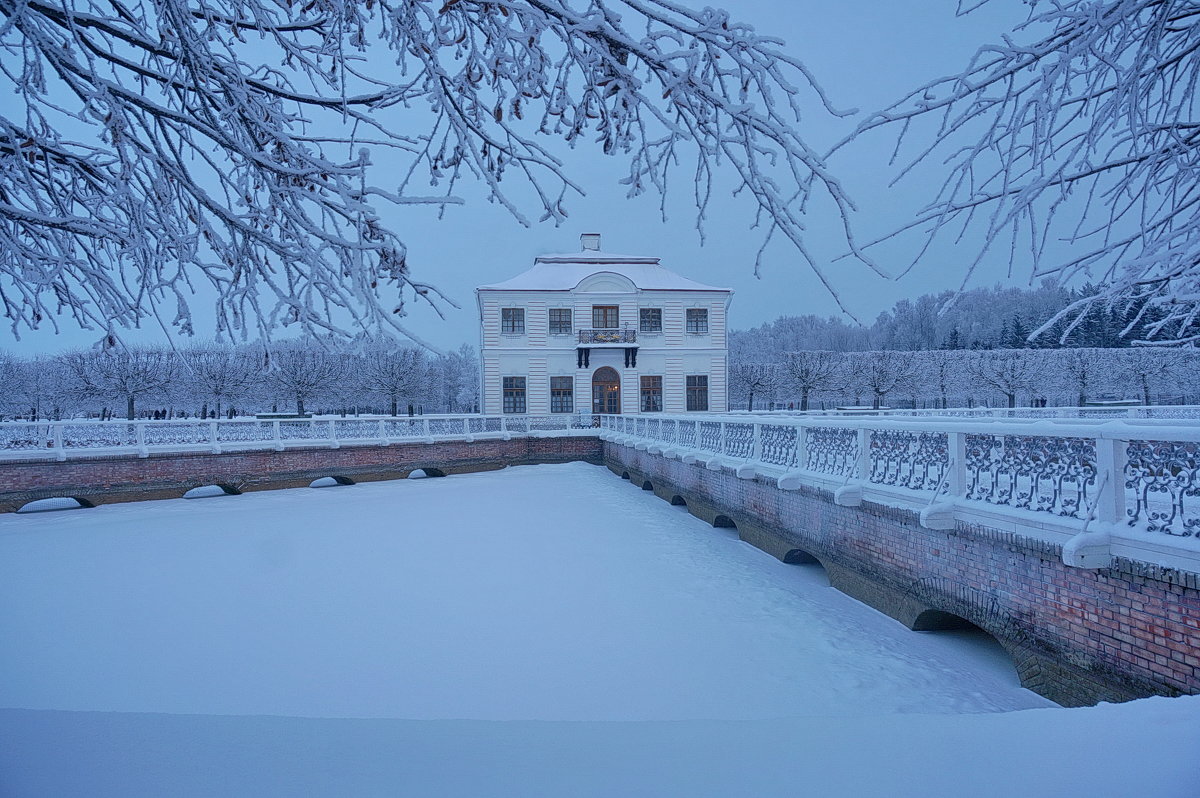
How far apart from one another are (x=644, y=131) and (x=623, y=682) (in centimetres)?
465

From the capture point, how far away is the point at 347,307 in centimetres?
293

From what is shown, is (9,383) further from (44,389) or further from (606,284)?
(606,284)

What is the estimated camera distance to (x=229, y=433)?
2139 centimetres

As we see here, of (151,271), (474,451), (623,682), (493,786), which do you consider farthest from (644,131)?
(474,451)

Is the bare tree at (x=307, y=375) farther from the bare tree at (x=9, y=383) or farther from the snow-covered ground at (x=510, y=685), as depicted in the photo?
the snow-covered ground at (x=510, y=685)

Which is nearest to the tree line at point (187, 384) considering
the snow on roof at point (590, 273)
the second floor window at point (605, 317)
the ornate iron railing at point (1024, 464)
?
the snow on roof at point (590, 273)

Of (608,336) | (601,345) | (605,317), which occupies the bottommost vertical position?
(601,345)

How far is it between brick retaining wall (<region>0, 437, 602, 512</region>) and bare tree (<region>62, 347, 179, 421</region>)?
23.3 meters

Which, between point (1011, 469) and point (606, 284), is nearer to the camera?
point (1011, 469)

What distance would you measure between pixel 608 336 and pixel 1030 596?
26242 millimetres

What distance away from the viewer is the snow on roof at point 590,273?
105 ft

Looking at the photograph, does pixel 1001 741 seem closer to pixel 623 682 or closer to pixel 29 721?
pixel 623 682

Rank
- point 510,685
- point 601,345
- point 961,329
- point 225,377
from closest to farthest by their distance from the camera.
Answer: point 510,685 → point 601,345 → point 225,377 → point 961,329

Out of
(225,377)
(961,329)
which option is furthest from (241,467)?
(961,329)
